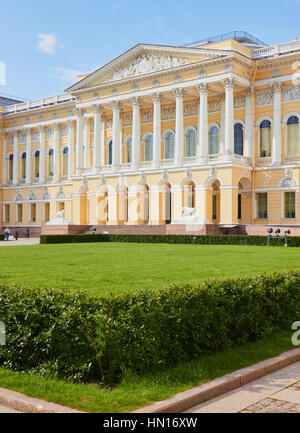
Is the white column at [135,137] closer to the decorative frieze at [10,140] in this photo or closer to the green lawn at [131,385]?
the decorative frieze at [10,140]

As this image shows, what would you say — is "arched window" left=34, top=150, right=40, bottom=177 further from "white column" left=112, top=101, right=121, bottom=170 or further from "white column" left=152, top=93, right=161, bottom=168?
"white column" left=152, top=93, right=161, bottom=168

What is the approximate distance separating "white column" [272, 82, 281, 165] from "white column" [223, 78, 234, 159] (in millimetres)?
3791

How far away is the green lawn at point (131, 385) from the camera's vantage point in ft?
18.0

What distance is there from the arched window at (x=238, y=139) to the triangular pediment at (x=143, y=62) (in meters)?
6.83

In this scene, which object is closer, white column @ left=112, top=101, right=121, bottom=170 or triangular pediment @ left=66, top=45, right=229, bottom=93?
triangular pediment @ left=66, top=45, right=229, bottom=93

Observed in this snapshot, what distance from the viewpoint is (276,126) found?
44125 millimetres

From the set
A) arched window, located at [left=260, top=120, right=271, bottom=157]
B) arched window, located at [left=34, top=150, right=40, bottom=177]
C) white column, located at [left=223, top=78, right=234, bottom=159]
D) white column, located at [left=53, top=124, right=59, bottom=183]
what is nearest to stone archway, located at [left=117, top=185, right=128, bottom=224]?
white column, located at [left=223, top=78, right=234, bottom=159]

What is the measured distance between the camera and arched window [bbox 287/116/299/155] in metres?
43.5

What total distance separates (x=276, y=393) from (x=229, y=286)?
2.44m

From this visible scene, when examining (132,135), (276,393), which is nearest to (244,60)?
(132,135)

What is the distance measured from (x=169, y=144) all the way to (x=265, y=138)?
10.5 meters

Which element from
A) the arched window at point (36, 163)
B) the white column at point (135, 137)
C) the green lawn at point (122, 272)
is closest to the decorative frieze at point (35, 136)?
the arched window at point (36, 163)

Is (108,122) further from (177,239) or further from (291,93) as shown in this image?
(177,239)
